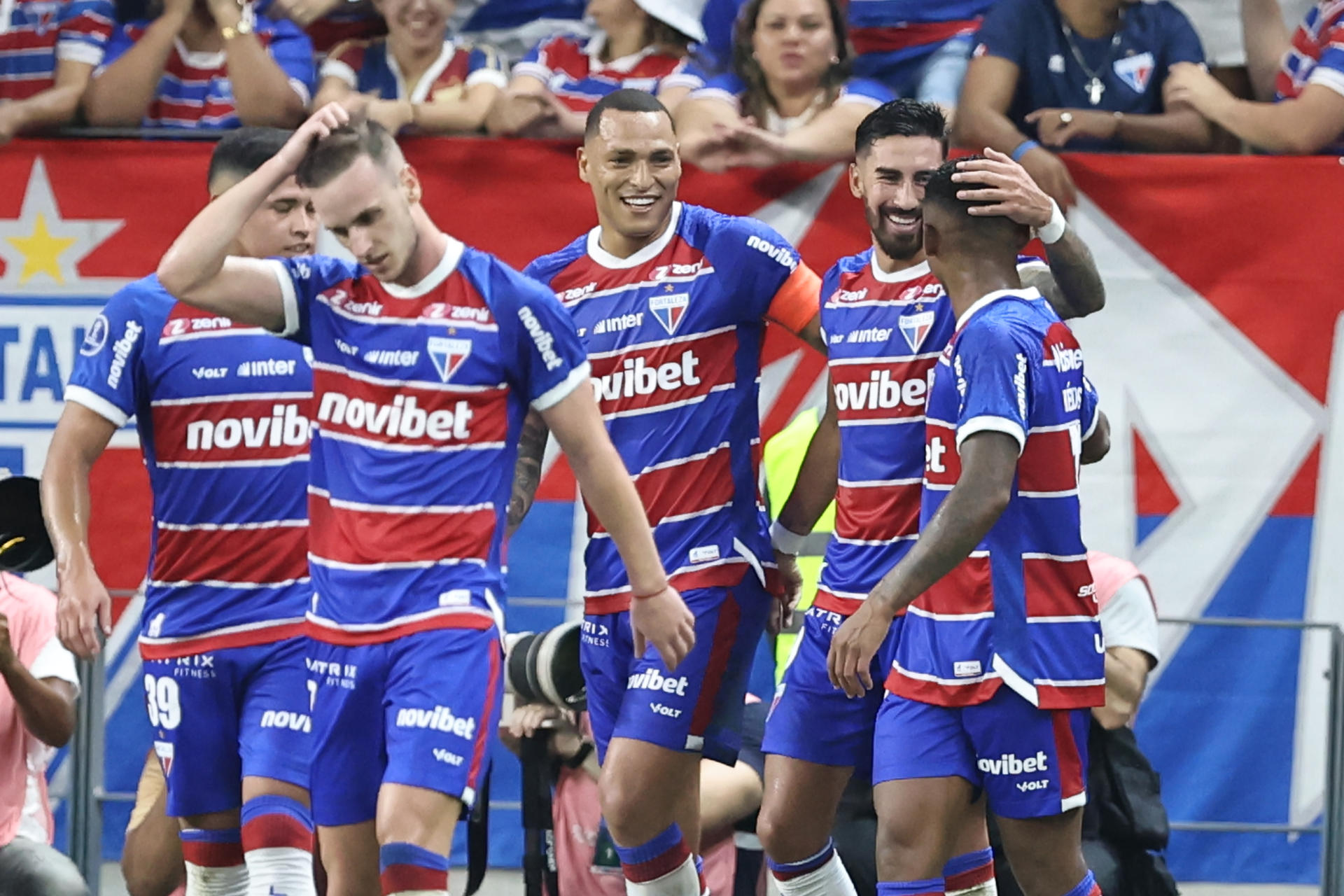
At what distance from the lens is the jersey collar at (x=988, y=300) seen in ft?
15.4

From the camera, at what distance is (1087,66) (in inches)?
299

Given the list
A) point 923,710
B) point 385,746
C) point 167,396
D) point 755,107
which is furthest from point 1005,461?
point 755,107

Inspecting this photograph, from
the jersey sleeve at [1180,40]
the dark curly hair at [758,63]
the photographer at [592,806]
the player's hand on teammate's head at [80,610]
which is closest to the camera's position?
the player's hand on teammate's head at [80,610]

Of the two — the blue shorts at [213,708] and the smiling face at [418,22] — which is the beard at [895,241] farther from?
the smiling face at [418,22]

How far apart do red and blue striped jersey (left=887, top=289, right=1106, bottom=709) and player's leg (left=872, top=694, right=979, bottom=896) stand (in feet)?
0.26

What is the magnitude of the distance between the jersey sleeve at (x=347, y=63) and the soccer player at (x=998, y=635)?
3705mm

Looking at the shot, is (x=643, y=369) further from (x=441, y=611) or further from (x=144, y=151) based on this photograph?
(x=144, y=151)

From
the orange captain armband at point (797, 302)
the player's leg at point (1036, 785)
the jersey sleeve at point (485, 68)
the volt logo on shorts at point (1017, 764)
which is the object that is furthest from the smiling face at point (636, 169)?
the jersey sleeve at point (485, 68)

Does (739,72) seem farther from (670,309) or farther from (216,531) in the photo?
(216,531)

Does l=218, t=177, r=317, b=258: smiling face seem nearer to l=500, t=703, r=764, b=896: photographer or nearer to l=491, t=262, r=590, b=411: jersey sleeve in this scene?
l=491, t=262, r=590, b=411: jersey sleeve

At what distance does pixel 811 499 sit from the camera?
18.4 feet

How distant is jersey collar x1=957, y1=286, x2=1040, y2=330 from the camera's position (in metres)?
4.69

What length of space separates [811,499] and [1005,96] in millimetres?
2563

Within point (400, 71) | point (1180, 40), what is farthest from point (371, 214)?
point (1180, 40)
